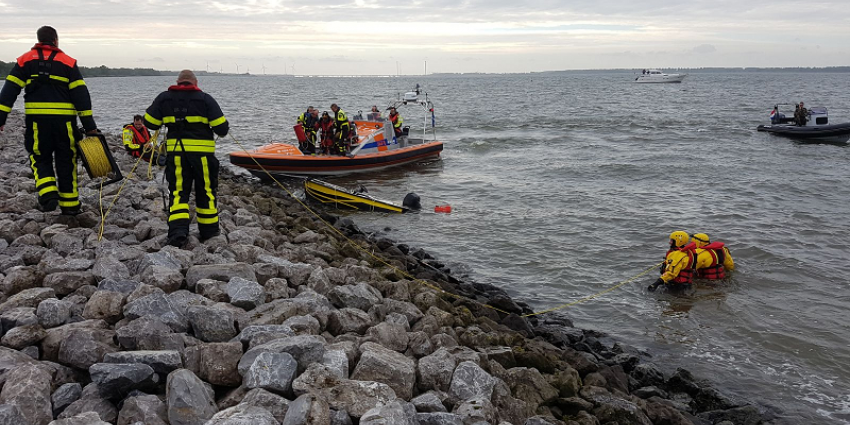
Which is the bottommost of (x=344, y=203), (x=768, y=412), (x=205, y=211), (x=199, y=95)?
(x=768, y=412)

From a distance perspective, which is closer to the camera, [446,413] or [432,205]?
[446,413]

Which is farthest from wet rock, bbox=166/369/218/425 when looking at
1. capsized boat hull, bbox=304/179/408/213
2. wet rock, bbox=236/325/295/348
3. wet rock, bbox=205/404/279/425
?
capsized boat hull, bbox=304/179/408/213

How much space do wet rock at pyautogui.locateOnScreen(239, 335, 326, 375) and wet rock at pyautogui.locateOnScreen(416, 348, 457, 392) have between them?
2.16 feet

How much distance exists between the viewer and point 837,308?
759 cm

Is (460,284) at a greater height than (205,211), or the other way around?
(205,211)

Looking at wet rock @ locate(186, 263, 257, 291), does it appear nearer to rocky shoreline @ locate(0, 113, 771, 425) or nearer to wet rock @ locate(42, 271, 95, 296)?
rocky shoreline @ locate(0, 113, 771, 425)

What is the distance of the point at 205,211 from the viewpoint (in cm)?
596

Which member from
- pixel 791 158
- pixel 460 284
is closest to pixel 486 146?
pixel 791 158

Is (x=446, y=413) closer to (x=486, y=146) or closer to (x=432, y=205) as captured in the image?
(x=432, y=205)

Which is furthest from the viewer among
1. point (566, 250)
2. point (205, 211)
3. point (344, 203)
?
point (344, 203)

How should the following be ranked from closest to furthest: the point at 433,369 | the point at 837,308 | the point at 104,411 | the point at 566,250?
the point at 104,411, the point at 433,369, the point at 837,308, the point at 566,250

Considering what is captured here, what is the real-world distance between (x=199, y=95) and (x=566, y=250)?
6.51 m

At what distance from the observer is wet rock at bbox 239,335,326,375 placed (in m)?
3.42

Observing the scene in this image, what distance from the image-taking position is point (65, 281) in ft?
14.2
